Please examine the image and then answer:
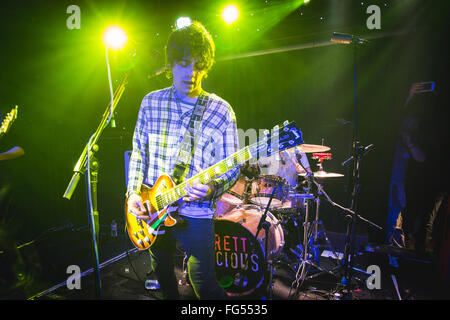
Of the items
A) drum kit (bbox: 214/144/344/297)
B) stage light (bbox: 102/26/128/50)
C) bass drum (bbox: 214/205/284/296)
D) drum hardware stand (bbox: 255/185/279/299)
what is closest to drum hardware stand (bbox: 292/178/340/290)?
drum kit (bbox: 214/144/344/297)

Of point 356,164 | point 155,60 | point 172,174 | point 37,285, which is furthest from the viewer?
point 37,285

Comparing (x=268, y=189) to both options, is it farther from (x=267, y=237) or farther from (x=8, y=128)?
(x=8, y=128)

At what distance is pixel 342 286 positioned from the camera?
3234 millimetres

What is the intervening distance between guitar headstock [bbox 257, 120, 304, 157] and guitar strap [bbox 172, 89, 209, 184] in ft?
1.74

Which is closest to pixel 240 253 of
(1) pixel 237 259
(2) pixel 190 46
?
(1) pixel 237 259

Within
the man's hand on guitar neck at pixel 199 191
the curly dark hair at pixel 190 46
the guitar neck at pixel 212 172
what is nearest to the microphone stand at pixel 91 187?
the guitar neck at pixel 212 172

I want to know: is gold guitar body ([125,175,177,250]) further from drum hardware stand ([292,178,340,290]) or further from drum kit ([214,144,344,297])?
drum hardware stand ([292,178,340,290])

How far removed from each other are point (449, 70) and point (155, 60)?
4.88 metres

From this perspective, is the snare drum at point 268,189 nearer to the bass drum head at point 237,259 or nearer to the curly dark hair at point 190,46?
the bass drum head at point 237,259

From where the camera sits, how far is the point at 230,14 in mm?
4234

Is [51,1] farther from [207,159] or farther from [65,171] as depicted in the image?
[207,159]

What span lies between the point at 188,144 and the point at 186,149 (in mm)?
43

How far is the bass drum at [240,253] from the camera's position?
10.3 feet

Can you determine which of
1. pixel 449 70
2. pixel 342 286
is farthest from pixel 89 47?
pixel 449 70
